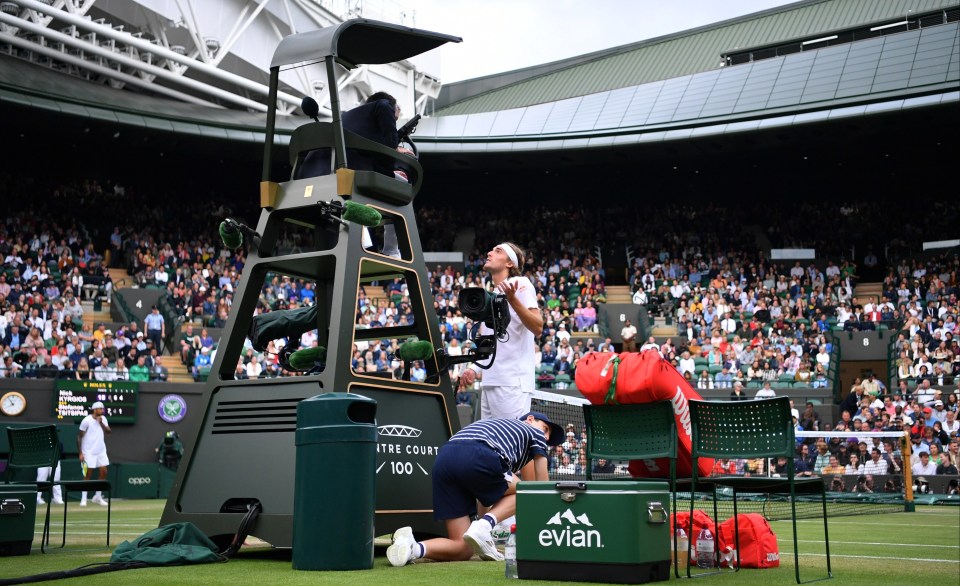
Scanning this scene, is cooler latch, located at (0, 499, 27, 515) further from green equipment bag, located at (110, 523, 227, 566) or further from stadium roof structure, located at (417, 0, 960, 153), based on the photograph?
stadium roof structure, located at (417, 0, 960, 153)

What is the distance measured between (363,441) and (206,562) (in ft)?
4.36

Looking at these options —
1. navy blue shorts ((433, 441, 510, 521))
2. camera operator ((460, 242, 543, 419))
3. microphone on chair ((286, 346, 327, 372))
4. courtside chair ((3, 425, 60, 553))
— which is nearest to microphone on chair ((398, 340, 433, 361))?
camera operator ((460, 242, 543, 419))

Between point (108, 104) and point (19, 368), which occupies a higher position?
point (108, 104)

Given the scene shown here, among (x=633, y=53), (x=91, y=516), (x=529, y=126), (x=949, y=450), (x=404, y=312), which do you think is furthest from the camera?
(x=633, y=53)

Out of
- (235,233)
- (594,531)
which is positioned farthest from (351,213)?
(594,531)

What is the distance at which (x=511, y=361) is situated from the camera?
6996 mm

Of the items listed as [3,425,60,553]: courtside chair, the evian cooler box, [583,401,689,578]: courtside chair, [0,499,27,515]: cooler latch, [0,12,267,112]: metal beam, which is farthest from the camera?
[0,12,267,112]: metal beam

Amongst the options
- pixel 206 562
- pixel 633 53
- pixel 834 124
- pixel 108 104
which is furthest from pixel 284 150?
pixel 206 562

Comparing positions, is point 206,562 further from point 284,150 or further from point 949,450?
point 284,150

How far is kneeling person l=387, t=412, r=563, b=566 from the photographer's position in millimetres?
5660

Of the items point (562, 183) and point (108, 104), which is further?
point (562, 183)

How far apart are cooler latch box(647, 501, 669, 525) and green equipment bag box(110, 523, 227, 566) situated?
2584 mm

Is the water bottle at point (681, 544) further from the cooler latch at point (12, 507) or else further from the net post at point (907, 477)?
the net post at point (907, 477)

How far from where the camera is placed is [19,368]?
20453 mm
